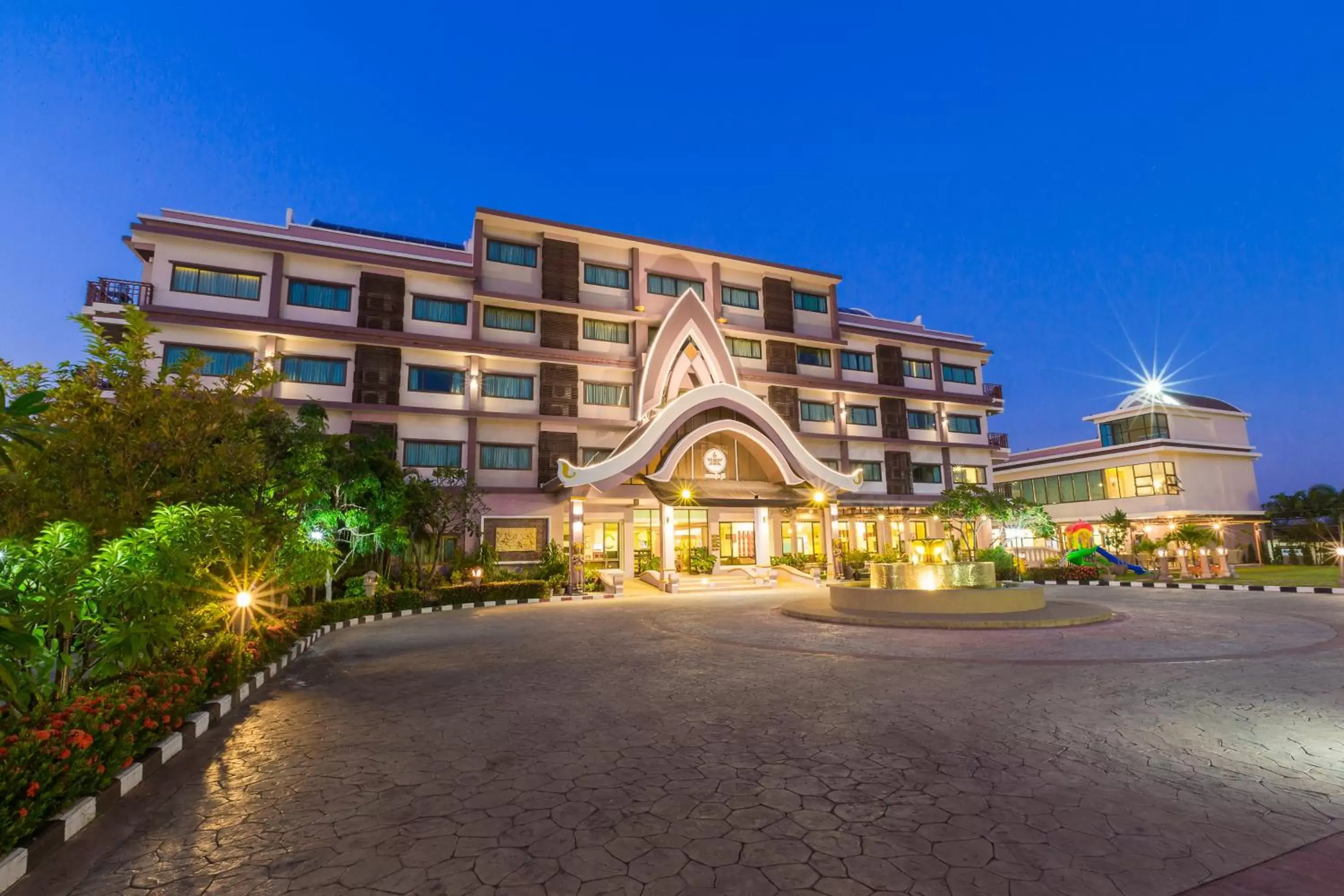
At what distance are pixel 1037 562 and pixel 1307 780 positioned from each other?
100 ft

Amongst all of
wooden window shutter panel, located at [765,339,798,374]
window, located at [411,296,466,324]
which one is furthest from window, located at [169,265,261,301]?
wooden window shutter panel, located at [765,339,798,374]

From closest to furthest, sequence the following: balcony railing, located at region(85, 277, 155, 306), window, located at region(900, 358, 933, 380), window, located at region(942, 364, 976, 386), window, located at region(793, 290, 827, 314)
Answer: balcony railing, located at region(85, 277, 155, 306) < window, located at region(793, 290, 827, 314) < window, located at region(900, 358, 933, 380) < window, located at region(942, 364, 976, 386)

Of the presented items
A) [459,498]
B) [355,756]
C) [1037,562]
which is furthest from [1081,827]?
[1037,562]

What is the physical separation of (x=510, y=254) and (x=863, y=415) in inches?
808

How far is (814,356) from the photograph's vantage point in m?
34.9

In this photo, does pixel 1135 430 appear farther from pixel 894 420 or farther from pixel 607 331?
pixel 607 331

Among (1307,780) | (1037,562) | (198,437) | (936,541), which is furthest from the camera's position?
(1037,562)

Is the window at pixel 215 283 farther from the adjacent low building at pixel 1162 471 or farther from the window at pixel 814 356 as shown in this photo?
the adjacent low building at pixel 1162 471

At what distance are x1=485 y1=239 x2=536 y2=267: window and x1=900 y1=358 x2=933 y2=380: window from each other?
71.9 ft

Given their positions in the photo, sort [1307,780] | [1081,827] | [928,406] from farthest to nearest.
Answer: [928,406] → [1307,780] → [1081,827]

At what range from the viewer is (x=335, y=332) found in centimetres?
2544

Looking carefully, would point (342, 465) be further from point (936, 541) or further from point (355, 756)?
point (936, 541)

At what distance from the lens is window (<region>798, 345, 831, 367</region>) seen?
1364 inches

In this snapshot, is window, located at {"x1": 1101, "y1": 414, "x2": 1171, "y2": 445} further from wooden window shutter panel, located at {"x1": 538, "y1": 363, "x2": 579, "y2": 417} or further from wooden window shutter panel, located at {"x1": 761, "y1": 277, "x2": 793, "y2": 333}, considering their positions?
wooden window shutter panel, located at {"x1": 538, "y1": 363, "x2": 579, "y2": 417}
